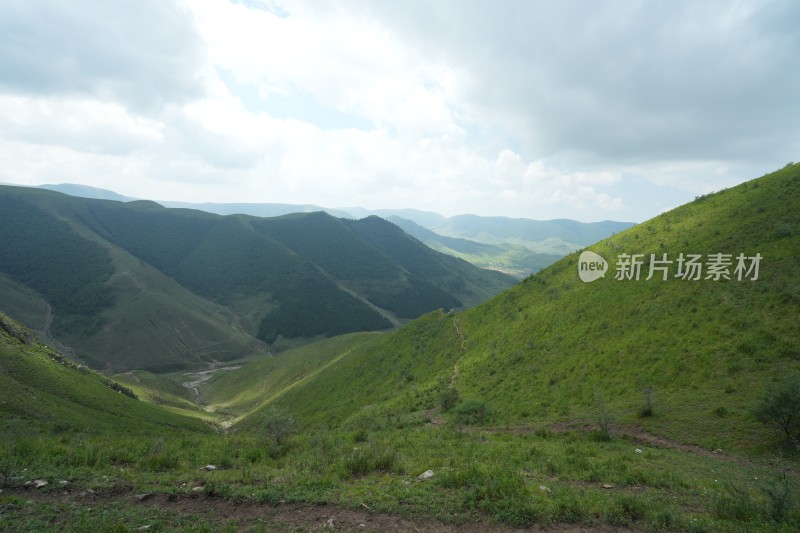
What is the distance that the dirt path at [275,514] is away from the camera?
891 centimetres

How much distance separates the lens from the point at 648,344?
1023 inches

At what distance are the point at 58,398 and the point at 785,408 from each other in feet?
226

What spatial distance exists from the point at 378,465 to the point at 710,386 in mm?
19878

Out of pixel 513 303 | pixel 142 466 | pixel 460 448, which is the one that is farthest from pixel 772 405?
pixel 513 303

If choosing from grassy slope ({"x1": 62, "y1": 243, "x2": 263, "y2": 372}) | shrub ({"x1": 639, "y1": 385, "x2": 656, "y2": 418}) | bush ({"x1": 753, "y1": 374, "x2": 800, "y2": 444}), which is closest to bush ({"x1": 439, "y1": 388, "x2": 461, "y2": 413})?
shrub ({"x1": 639, "y1": 385, "x2": 656, "y2": 418})

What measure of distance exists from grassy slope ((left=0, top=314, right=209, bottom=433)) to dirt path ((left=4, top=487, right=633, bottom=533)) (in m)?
33.0

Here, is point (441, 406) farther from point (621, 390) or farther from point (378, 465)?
point (378, 465)

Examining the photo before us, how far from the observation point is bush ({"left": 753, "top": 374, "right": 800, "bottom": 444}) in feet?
49.9

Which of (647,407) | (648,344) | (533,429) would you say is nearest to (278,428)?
(533,429)

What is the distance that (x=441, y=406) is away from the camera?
30391 mm

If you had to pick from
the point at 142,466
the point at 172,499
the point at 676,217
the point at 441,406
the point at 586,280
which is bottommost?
the point at 441,406

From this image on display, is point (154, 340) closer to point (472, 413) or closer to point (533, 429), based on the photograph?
point (472, 413)

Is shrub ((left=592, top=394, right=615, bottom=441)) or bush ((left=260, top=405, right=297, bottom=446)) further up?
shrub ((left=592, top=394, right=615, bottom=441))

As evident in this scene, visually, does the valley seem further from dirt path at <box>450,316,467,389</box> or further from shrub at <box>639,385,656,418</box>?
dirt path at <box>450,316,467,389</box>
